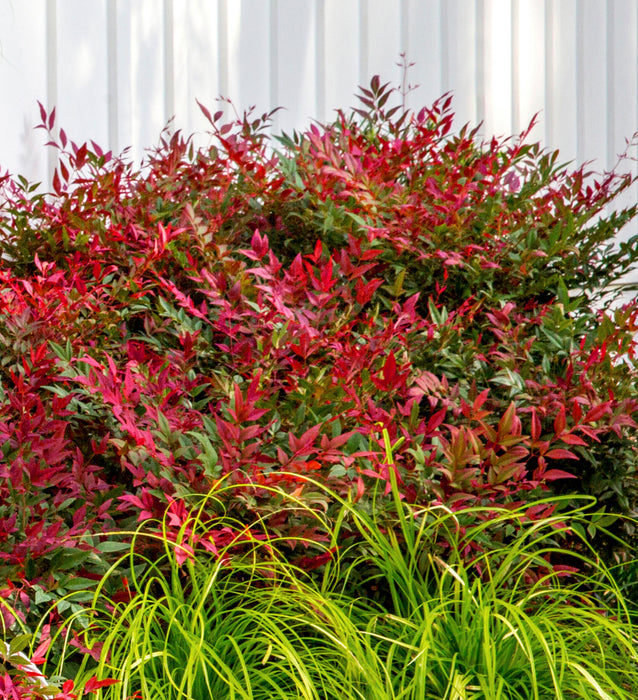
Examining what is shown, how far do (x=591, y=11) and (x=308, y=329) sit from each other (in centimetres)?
323

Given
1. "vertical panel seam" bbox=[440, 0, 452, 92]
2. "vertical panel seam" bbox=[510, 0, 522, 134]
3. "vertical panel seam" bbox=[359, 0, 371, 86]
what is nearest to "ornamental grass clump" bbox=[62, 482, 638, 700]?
"vertical panel seam" bbox=[359, 0, 371, 86]

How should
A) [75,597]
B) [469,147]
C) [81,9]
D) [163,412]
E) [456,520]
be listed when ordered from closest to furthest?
1. [75,597]
2. [456,520]
3. [163,412]
4. [469,147]
5. [81,9]

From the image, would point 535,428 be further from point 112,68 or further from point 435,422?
point 112,68

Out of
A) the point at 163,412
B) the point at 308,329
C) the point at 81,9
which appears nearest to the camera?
the point at 163,412

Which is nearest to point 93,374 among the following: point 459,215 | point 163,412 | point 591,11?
point 163,412

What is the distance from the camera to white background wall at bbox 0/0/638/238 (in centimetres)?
275

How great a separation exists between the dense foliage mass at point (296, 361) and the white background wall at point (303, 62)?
0.81 ft

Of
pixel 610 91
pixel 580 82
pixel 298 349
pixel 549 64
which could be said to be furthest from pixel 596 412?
pixel 610 91

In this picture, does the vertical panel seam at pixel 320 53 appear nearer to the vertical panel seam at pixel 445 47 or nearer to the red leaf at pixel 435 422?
the vertical panel seam at pixel 445 47

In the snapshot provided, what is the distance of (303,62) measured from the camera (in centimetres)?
332

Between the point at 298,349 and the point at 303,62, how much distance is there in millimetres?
1912

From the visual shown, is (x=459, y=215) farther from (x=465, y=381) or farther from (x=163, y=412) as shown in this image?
(x=163, y=412)

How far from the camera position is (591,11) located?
427 centimetres

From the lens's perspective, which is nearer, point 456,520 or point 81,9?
point 456,520
